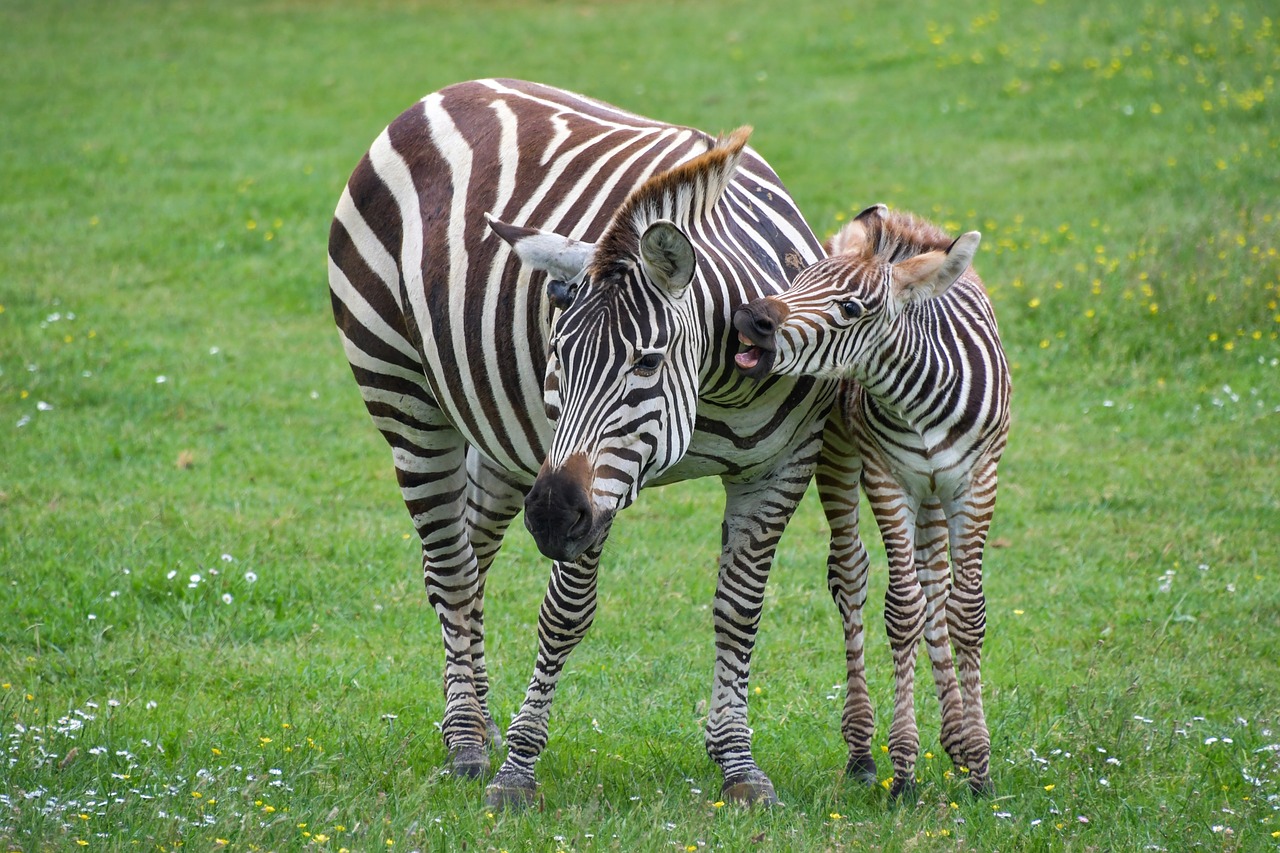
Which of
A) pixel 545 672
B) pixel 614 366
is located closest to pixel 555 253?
pixel 614 366

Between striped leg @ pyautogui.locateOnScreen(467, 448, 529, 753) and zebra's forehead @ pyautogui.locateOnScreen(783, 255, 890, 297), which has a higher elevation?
zebra's forehead @ pyautogui.locateOnScreen(783, 255, 890, 297)

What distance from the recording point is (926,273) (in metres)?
4.66

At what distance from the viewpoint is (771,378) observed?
4.71 metres

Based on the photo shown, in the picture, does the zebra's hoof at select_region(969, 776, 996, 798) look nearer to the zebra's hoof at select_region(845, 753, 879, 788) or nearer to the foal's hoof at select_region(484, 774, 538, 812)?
the zebra's hoof at select_region(845, 753, 879, 788)

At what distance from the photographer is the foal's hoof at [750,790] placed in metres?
5.04

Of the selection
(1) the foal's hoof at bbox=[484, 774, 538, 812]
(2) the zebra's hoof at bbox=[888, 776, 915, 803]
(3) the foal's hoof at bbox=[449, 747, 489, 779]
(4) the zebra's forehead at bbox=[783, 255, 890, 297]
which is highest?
(4) the zebra's forehead at bbox=[783, 255, 890, 297]

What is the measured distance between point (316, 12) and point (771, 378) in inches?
914

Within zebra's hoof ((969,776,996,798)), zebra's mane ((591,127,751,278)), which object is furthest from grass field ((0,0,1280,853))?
zebra's mane ((591,127,751,278))

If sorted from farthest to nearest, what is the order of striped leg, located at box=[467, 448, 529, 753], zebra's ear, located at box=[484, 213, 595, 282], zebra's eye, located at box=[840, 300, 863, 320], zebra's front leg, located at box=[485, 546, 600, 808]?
1. striped leg, located at box=[467, 448, 529, 753]
2. zebra's front leg, located at box=[485, 546, 600, 808]
3. zebra's eye, located at box=[840, 300, 863, 320]
4. zebra's ear, located at box=[484, 213, 595, 282]

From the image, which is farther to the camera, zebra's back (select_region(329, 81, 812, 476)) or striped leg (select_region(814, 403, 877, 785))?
striped leg (select_region(814, 403, 877, 785))

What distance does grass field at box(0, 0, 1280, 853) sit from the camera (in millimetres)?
4895

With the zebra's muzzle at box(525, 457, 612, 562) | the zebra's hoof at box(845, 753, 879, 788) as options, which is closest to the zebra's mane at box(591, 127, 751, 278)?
the zebra's muzzle at box(525, 457, 612, 562)

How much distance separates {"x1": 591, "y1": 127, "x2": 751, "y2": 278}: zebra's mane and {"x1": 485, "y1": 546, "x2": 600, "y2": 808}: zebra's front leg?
135cm

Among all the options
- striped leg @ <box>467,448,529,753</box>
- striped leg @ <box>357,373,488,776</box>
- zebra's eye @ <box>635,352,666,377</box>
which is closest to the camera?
zebra's eye @ <box>635,352,666,377</box>
